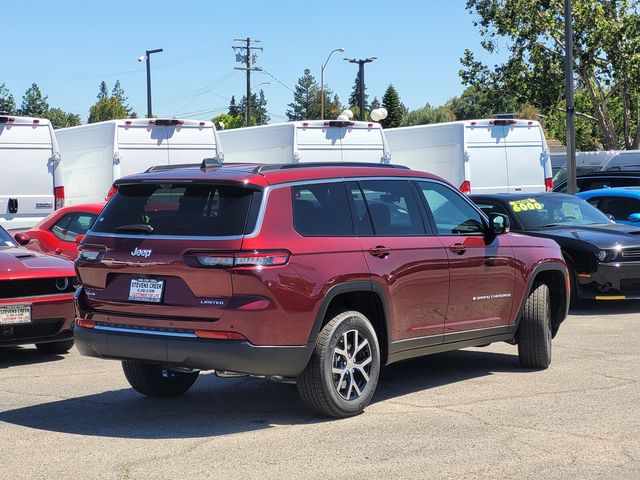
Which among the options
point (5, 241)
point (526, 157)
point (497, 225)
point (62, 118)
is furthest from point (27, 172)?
point (62, 118)

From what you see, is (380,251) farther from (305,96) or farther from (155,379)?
(305,96)

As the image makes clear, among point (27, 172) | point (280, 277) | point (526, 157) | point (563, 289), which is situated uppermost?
point (526, 157)

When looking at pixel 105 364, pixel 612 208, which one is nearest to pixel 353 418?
pixel 105 364

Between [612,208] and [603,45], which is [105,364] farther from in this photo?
[603,45]

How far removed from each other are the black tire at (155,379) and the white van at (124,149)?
9.85 metres

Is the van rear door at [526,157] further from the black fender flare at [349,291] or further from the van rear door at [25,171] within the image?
the black fender flare at [349,291]

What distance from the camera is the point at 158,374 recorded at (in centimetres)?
838

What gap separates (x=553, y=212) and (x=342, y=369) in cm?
811

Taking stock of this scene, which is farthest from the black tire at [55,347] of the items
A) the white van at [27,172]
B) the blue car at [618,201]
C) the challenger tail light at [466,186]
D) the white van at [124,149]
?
the challenger tail light at [466,186]

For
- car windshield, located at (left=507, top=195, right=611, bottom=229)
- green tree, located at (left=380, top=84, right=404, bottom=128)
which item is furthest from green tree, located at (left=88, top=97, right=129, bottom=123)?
car windshield, located at (left=507, top=195, right=611, bottom=229)

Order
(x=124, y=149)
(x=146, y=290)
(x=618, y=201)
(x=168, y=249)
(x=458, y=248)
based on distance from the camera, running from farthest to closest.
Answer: (x=124, y=149) < (x=618, y=201) < (x=458, y=248) < (x=146, y=290) < (x=168, y=249)

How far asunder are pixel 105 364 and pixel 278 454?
4078 millimetres

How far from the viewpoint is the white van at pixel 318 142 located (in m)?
19.8

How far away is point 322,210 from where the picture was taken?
759 centimetres
